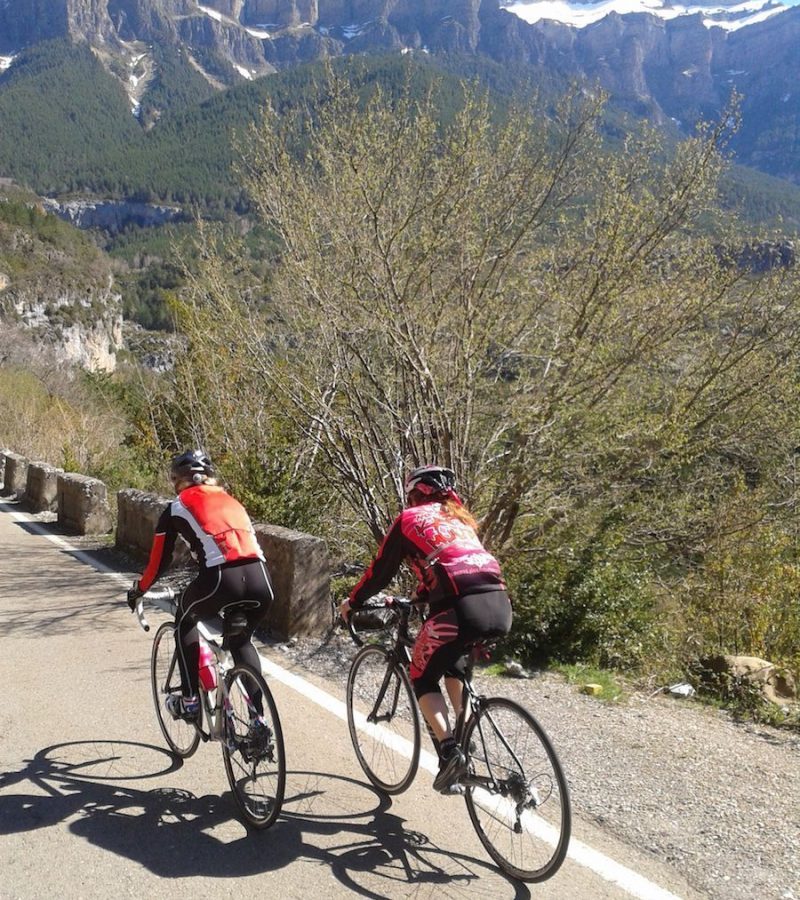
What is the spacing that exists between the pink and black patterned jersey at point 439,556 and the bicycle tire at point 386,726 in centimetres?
68

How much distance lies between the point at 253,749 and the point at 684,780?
234 centimetres

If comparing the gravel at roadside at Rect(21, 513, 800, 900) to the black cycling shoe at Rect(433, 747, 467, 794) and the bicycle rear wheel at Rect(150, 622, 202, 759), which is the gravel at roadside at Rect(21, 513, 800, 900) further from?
the bicycle rear wheel at Rect(150, 622, 202, 759)

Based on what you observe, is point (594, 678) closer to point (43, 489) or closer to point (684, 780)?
point (684, 780)

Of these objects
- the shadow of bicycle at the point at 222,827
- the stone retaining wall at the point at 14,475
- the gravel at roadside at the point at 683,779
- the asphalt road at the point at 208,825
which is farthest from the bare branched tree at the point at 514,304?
the stone retaining wall at the point at 14,475

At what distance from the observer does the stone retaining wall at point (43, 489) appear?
16.8 meters

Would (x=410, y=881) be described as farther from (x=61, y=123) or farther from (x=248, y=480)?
(x=61, y=123)

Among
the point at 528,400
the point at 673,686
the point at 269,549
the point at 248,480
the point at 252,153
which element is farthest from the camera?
the point at 248,480

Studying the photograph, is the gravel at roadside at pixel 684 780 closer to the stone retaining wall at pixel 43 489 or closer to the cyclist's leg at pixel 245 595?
the cyclist's leg at pixel 245 595

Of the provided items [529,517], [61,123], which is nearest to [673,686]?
[529,517]

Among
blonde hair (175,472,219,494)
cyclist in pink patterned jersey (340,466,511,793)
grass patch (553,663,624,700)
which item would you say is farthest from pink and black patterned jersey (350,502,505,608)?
grass patch (553,663,624,700)

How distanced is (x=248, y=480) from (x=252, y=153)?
3.88 metres

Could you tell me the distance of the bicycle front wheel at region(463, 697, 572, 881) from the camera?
3.58 metres

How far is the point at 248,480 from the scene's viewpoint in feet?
36.1

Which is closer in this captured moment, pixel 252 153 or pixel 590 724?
pixel 590 724
